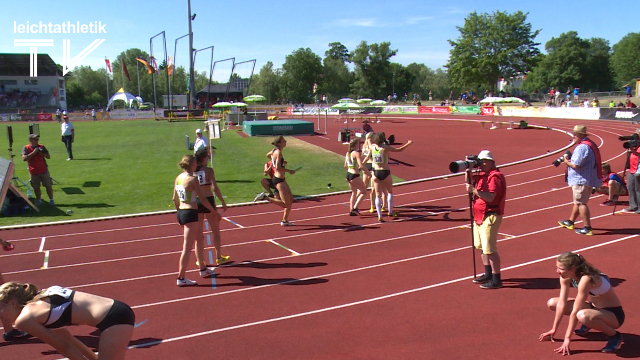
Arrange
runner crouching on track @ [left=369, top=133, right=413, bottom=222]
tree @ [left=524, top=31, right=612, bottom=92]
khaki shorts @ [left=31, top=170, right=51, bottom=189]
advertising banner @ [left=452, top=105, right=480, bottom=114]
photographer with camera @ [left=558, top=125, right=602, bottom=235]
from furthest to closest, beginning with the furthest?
tree @ [left=524, top=31, right=612, bottom=92] → advertising banner @ [left=452, top=105, right=480, bottom=114] → khaki shorts @ [left=31, top=170, right=51, bottom=189] → runner crouching on track @ [left=369, top=133, right=413, bottom=222] → photographer with camera @ [left=558, top=125, right=602, bottom=235]

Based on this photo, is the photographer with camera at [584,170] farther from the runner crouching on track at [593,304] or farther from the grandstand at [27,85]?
the grandstand at [27,85]

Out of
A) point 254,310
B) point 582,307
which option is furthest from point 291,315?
point 582,307

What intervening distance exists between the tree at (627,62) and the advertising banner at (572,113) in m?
42.0

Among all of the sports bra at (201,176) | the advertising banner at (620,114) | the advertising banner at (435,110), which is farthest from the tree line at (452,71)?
the sports bra at (201,176)

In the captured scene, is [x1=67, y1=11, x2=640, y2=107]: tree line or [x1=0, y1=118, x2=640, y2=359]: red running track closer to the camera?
[x1=0, y1=118, x2=640, y2=359]: red running track

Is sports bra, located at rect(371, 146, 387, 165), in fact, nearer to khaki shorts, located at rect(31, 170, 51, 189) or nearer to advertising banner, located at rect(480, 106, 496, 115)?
khaki shorts, located at rect(31, 170, 51, 189)

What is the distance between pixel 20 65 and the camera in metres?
86.0

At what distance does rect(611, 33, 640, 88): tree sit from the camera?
253ft

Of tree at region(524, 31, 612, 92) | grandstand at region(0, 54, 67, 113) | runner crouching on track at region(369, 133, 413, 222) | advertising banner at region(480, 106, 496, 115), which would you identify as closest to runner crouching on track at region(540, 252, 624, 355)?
runner crouching on track at region(369, 133, 413, 222)

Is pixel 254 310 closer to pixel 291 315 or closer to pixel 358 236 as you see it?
pixel 291 315

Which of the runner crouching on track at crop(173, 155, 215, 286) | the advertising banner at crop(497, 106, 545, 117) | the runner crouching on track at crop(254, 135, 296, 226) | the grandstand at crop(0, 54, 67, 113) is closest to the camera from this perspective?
the runner crouching on track at crop(173, 155, 215, 286)

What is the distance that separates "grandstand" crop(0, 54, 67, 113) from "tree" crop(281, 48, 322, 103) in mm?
42360

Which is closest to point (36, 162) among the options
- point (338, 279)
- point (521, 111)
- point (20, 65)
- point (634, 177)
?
point (338, 279)

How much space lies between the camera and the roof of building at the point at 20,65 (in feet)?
278
